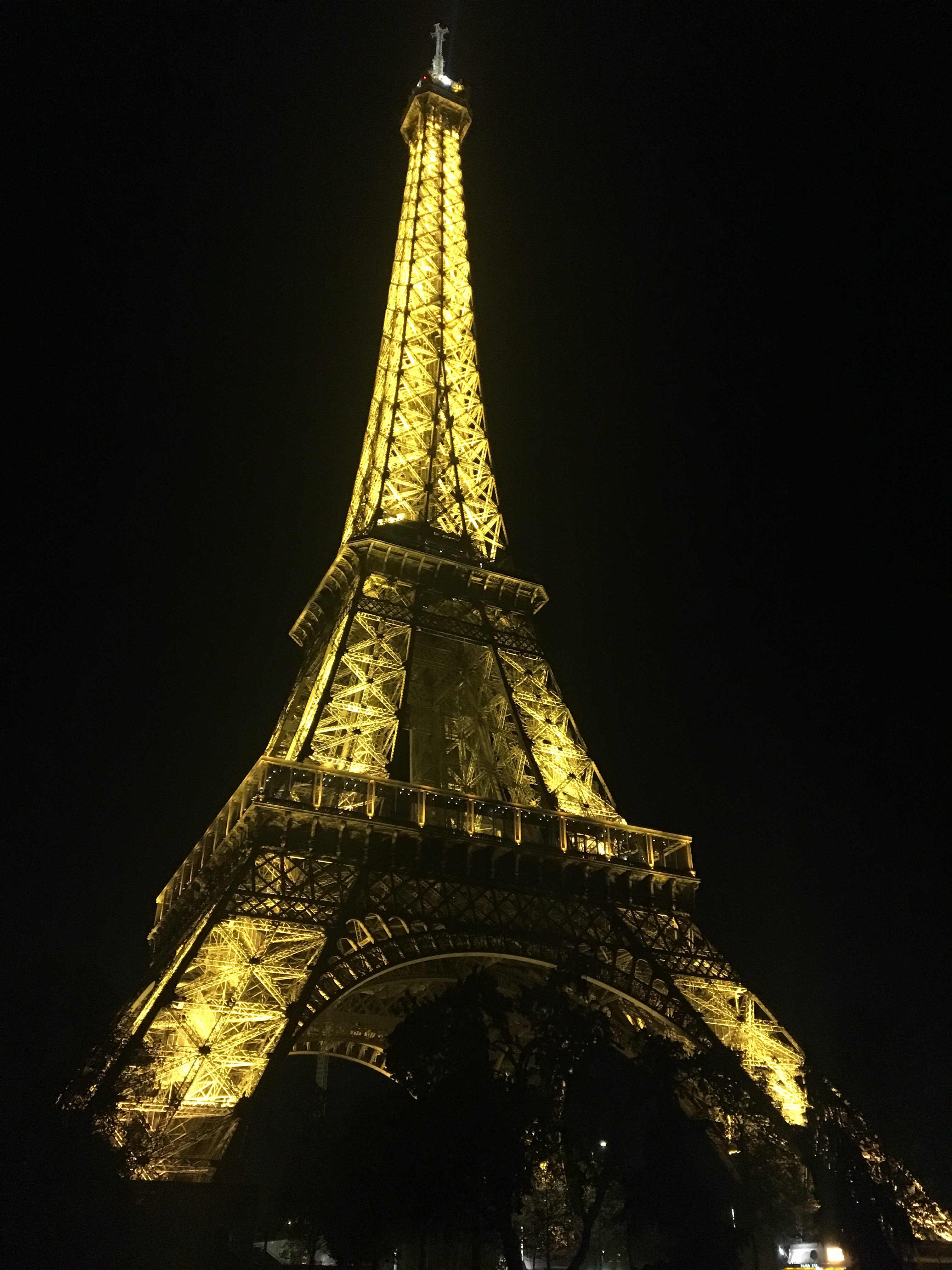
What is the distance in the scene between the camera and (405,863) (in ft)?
76.7

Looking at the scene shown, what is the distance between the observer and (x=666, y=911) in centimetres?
2616

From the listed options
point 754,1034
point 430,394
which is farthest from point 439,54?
point 754,1034

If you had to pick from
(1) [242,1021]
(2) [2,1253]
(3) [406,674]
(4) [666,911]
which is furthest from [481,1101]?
(3) [406,674]

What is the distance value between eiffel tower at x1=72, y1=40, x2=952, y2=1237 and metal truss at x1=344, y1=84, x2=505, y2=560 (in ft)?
0.44

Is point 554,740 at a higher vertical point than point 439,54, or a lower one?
lower

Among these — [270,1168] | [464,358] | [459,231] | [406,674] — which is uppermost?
[459,231]

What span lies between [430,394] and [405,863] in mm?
22002

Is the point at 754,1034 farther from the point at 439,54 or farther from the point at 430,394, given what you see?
the point at 439,54

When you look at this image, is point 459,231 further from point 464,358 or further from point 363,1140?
point 363,1140

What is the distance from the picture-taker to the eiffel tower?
1895 centimetres

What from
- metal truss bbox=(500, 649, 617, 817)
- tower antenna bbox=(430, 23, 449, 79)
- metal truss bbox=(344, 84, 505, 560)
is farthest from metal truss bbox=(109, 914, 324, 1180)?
tower antenna bbox=(430, 23, 449, 79)

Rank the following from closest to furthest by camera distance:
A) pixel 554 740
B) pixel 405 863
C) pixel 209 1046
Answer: pixel 209 1046 → pixel 405 863 → pixel 554 740

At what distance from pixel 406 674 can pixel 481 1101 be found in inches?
574

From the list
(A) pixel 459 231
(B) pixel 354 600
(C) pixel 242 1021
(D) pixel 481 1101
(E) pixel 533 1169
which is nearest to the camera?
(D) pixel 481 1101
